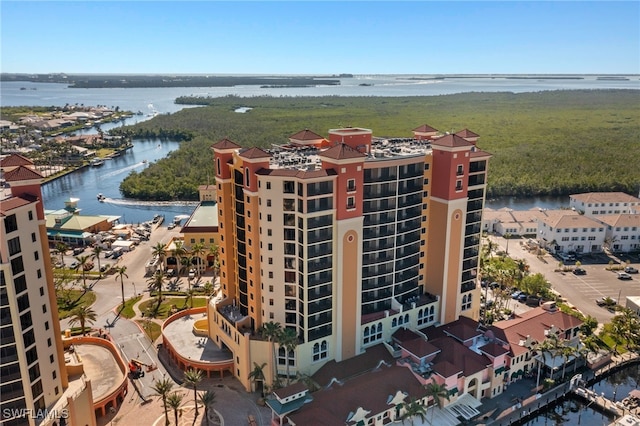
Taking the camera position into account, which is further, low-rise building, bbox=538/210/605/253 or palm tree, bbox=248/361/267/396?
low-rise building, bbox=538/210/605/253

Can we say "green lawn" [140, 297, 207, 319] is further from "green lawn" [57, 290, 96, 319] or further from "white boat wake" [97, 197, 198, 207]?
"white boat wake" [97, 197, 198, 207]

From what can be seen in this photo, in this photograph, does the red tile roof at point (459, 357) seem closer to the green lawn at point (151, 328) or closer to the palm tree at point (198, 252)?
the green lawn at point (151, 328)

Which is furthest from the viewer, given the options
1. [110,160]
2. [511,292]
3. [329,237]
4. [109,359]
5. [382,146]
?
[110,160]

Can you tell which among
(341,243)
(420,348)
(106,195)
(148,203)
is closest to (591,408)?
(420,348)

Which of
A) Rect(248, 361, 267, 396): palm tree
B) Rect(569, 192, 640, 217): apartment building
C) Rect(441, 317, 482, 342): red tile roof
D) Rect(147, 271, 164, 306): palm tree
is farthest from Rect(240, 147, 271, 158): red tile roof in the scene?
Rect(569, 192, 640, 217): apartment building

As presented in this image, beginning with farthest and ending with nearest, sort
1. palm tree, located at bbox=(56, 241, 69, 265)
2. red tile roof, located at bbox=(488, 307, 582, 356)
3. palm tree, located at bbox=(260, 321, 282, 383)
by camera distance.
A: palm tree, located at bbox=(56, 241, 69, 265) → red tile roof, located at bbox=(488, 307, 582, 356) → palm tree, located at bbox=(260, 321, 282, 383)

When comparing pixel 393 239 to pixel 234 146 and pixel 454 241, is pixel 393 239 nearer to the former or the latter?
pixel 454 241

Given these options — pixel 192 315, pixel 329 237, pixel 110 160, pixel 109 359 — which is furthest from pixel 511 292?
pixel 110 160
